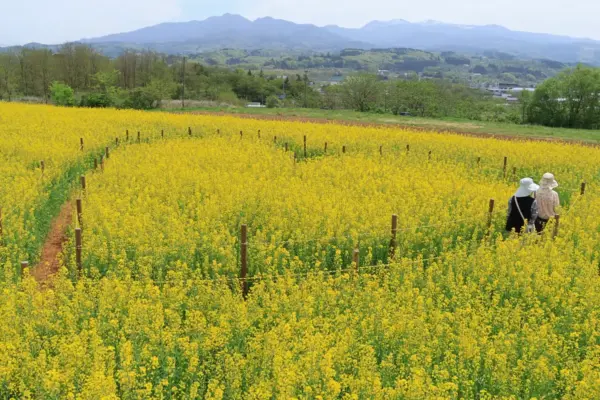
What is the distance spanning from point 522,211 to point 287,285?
5921mm

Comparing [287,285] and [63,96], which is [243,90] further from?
[287,285]

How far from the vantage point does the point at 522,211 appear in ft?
38.9

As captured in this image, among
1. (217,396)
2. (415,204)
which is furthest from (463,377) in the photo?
(415,204)

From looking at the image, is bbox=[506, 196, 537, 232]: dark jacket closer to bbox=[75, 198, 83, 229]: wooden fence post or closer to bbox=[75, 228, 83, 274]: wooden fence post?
bbox=[75, 228, 83, 274]: wooden fence post

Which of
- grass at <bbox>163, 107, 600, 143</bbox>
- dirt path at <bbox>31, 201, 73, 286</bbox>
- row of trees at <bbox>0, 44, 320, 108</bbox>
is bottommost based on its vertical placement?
dirt path at <bbox>31, 201, 73, 286</bbox>

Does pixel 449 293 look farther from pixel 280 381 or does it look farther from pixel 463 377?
pixel 280 381

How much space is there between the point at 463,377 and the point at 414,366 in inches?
24.4

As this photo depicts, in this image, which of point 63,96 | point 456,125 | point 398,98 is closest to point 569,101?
point 398,98

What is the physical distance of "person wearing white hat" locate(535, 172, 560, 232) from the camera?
12094 mm

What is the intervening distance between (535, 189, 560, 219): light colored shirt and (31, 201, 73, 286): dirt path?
34.0 ft

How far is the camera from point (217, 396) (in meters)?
5.46

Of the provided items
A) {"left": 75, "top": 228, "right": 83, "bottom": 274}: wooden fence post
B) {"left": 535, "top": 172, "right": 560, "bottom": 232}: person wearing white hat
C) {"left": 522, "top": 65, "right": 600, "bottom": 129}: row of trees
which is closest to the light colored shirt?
{"left": 535, "top": 172, "right": 560, "bottom": 232}: person wearing white hat

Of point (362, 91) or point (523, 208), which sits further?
point (362, 91)

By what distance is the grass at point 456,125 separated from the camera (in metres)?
36.3
